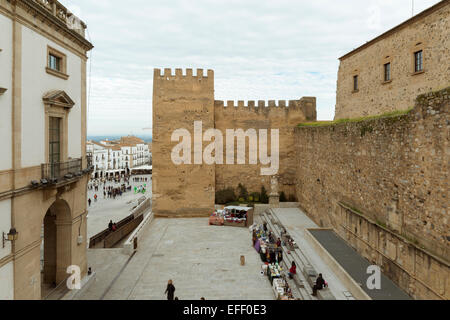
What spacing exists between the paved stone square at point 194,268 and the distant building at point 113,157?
3692 cm

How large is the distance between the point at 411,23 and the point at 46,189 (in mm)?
14934

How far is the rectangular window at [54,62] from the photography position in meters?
8.31

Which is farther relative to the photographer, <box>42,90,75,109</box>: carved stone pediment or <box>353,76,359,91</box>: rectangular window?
<box>353,76,359,91</box>: rectangular window

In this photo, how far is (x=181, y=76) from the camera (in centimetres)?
2003

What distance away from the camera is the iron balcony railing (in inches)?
306

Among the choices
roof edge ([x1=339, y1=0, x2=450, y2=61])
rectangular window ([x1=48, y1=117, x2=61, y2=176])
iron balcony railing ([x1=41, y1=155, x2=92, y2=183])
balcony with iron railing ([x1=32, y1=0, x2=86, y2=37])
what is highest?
roof edge ([x1=339, y1=0, x2=450, y2=61])
